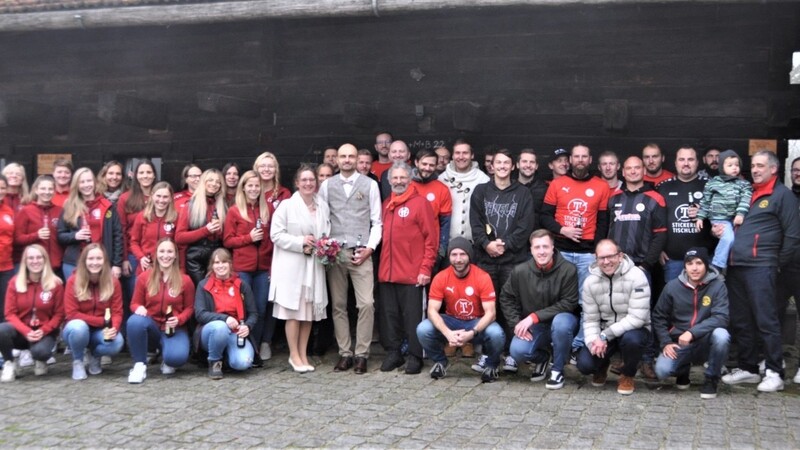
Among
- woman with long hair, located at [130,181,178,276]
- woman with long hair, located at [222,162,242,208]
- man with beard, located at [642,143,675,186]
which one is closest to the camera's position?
man with beard, located at [642,143,675,186]

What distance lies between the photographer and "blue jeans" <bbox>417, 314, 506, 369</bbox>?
714 cm

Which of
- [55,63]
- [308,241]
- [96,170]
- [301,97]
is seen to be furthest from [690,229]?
[55,63]

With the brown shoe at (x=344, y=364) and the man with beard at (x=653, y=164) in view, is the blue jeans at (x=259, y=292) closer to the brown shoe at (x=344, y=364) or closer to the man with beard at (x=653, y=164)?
the brown shoe at (x=344, y=364)

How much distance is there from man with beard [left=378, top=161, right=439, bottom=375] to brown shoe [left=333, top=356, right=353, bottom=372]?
29 cm

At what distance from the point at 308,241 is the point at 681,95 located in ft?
13.2

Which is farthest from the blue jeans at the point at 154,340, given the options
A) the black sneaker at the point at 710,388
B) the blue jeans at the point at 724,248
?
the blue jeans at the point at 724,248

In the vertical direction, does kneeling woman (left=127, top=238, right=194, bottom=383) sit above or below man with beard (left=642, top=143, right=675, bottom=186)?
below

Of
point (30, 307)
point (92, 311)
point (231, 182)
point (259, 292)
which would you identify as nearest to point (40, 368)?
point (30, 307)

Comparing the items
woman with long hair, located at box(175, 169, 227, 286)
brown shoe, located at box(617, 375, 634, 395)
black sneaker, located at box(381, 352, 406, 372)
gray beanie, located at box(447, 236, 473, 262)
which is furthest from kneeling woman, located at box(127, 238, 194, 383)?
brown shoe, located at box(617, 375, 634, 395)

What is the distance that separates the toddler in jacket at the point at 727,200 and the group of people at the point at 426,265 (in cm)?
1

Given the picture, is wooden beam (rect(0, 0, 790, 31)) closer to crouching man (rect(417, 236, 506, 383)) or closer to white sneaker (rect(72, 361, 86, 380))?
crouching man (rect(417, 236, 506, 383))

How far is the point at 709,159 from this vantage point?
26.4 feet

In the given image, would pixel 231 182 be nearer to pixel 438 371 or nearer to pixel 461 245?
pixel 461 245

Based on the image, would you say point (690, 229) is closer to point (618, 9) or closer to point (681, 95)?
point (681, 95)
